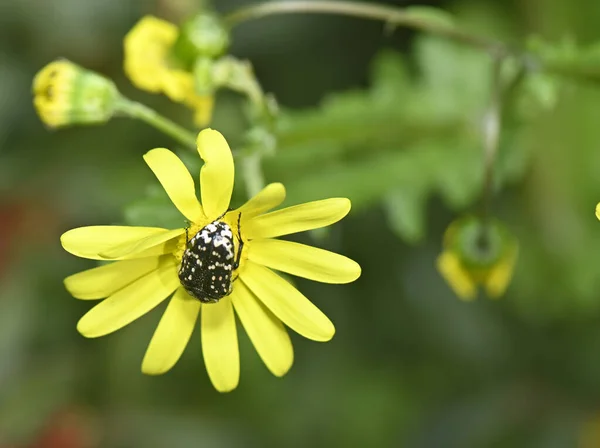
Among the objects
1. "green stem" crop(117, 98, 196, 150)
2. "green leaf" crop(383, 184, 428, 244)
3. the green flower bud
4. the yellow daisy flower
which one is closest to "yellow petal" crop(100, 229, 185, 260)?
the yellow daisy flower

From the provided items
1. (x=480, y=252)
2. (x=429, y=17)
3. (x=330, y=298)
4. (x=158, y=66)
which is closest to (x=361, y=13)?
(x=429, y=17)

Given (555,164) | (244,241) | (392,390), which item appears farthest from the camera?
(392,390)

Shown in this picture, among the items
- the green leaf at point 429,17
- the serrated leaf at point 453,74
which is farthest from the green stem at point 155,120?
the serrated leaf at point 453,74

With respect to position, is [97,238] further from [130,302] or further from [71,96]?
[71,96]

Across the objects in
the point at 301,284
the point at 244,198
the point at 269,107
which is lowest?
the point at 244,198

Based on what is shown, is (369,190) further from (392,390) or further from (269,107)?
(392,390)

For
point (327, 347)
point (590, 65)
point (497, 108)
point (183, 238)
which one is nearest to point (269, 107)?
point (183, 238)

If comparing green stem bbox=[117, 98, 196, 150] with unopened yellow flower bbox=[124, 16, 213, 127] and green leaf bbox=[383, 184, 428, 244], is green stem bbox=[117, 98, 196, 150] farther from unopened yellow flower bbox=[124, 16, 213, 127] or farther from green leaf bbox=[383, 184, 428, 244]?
green leaf bbox=[383, 184, 428, 244]
